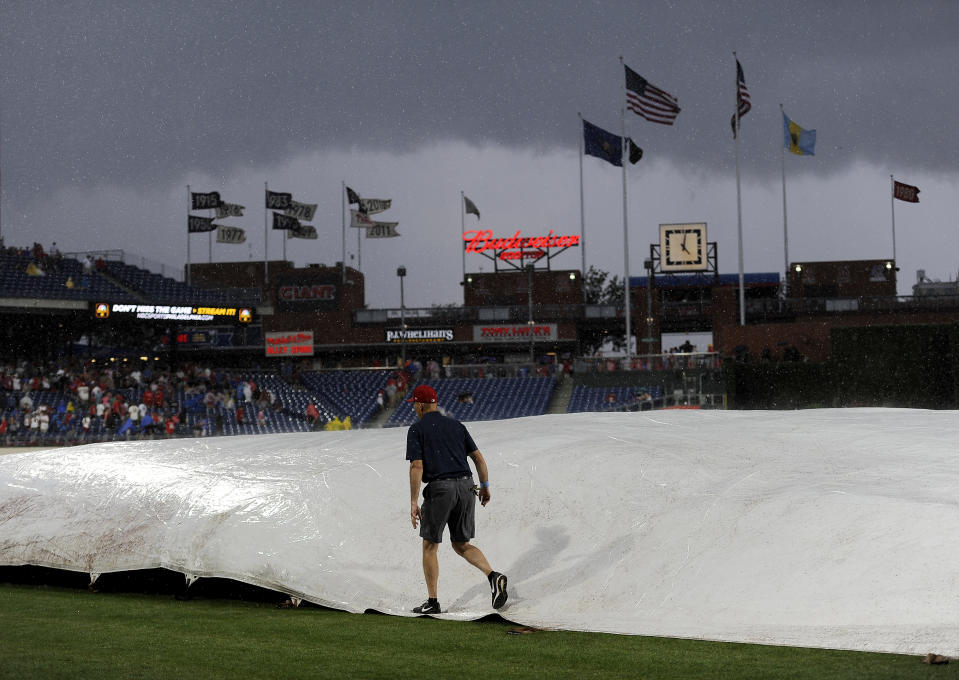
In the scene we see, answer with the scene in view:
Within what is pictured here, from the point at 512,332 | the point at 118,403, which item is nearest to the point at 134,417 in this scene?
the point at 118,403

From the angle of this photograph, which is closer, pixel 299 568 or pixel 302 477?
pixel 299 568

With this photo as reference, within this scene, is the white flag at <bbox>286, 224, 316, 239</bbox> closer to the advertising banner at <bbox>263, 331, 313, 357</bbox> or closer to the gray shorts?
the advertising banner at <bbox>263, 331, 313, 357</bbox>

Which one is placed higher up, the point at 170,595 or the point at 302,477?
the point at 302,477

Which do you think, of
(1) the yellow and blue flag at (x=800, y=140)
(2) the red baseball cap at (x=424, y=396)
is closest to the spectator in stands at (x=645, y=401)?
(1) the yellow and blue flag at (x=800, y=140)

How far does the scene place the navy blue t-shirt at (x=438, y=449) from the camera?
684 centimetres

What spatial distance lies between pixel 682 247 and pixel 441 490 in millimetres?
48638

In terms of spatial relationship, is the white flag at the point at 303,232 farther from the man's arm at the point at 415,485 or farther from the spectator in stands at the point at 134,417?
the man's arm at the point at 415,485

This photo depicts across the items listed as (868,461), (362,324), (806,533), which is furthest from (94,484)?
(362,324)

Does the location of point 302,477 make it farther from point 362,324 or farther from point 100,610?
point 362,324

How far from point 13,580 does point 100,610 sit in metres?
2.43

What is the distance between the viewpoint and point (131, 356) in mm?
47844

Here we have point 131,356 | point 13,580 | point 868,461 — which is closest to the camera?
point 868,461

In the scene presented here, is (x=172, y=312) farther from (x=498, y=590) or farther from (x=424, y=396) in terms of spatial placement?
(x=498, y=590)

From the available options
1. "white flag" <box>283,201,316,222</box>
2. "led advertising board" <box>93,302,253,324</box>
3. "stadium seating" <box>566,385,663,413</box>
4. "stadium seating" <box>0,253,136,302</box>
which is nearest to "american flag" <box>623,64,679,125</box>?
"stadium seating" <box>566,385,663,413</box>
